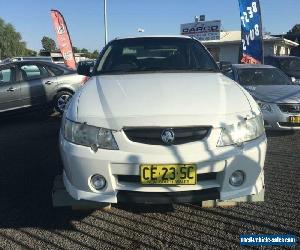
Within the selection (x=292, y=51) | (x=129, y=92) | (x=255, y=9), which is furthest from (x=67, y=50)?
(x=292, y=51)

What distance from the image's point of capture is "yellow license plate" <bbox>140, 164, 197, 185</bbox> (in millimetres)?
3002

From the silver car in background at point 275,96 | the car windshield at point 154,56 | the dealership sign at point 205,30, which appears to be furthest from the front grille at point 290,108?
the dealership sign at point 205,30

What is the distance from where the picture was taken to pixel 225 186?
3.12 metres

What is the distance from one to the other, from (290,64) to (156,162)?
11685mm

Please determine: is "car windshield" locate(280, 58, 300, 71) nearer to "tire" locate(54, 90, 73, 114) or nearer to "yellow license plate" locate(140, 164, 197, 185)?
"tire" locate(54, 90, 73, 114)

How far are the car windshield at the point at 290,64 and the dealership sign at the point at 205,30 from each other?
24.0 m

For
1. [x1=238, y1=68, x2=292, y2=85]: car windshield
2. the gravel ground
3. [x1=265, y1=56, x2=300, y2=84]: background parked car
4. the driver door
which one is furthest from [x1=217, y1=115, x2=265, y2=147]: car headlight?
[x1=265, y1=56, x2=300, y2=84]: background parked car

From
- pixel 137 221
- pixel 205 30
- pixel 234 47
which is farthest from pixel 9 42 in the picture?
pixel 137 221

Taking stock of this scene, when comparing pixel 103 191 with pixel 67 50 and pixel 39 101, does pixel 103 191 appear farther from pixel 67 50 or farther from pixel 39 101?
pixel 67 50

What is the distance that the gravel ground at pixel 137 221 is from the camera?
10.5 ft

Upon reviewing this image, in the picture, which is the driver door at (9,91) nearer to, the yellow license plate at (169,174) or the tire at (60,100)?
the tire at (60,100)

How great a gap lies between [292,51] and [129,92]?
37471mm

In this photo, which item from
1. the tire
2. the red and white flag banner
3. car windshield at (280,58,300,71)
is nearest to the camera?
the tire

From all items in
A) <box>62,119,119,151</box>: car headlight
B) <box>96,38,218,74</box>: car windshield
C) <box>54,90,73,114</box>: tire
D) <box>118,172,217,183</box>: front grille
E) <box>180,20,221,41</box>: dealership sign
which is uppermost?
<box>180,20,221,41</box>: dealership sign
